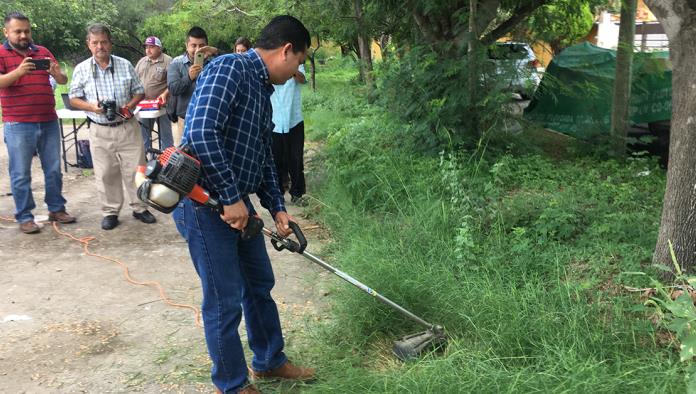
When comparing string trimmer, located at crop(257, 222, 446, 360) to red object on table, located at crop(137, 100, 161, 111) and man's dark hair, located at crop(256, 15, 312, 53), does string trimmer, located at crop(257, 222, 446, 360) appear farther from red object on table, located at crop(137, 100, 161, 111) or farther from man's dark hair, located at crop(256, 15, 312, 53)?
red object on table, located at crop(137, 100, 161, 111)

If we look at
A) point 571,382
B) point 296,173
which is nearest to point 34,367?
point 571,382

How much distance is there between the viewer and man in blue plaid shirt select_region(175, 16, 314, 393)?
2525 millimetres

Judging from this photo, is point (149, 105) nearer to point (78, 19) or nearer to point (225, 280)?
point (225, 280)

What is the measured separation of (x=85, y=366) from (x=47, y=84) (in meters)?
3.31

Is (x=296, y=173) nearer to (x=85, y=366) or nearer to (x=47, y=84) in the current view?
(x=47, y=84)

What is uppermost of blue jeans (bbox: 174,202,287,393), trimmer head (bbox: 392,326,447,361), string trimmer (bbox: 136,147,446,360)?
string trimmer (bbox: 136,147,446,360)

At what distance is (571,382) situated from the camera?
262 cm

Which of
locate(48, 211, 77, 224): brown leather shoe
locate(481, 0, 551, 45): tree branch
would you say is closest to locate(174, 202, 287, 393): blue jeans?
locate(48, 211, 77, 224): brown leather shoe

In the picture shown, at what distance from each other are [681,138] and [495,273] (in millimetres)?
1411

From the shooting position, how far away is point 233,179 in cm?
257

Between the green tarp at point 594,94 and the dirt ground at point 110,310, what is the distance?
491 centimetres

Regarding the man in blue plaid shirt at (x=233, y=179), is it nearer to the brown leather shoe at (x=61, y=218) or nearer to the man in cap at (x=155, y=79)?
the brown leather shoe at (x=61, y=218)

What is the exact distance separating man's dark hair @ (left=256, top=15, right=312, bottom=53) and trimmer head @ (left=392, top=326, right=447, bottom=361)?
1662 mm

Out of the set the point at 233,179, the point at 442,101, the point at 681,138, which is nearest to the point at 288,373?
the point at 233,179
